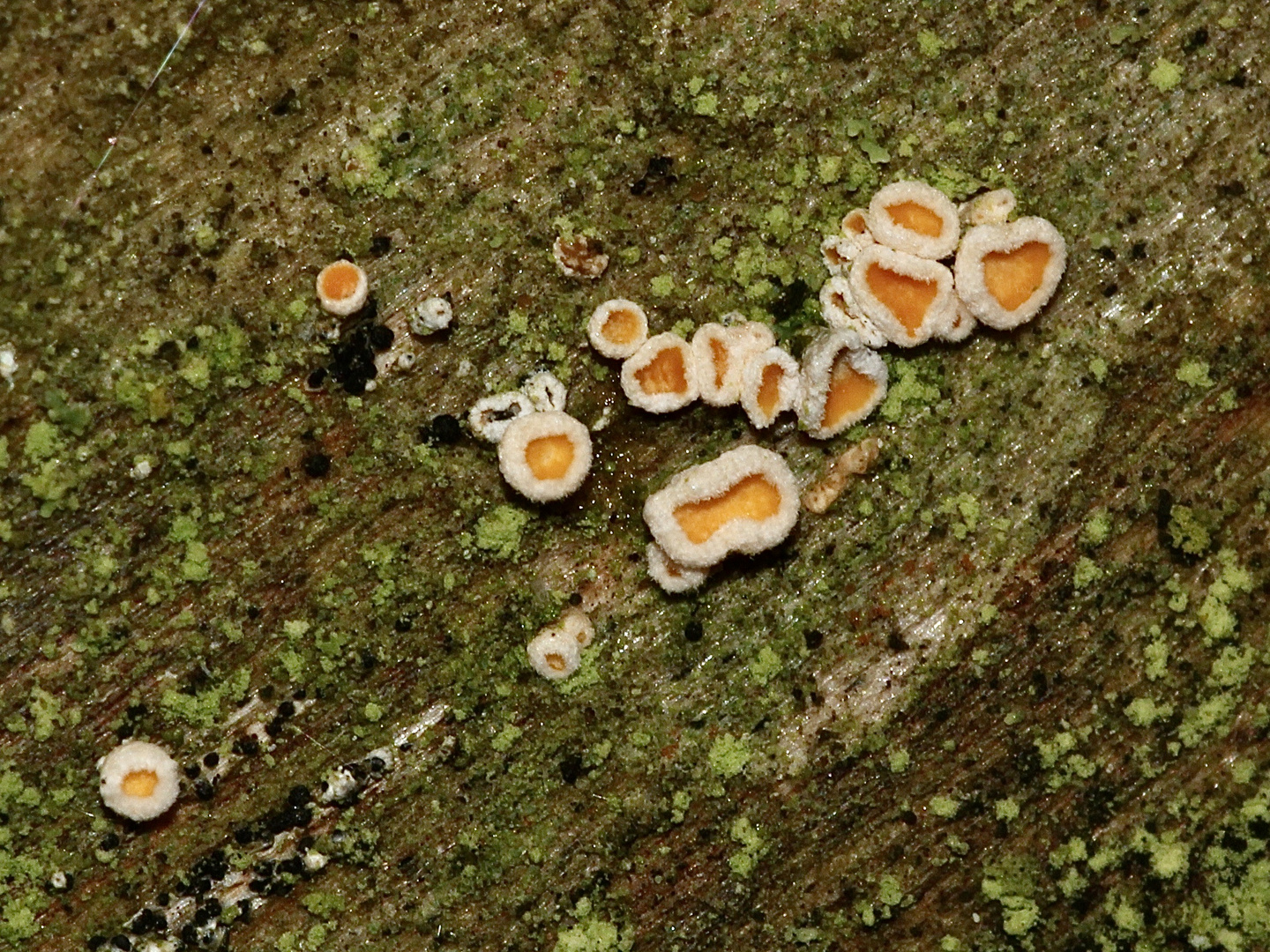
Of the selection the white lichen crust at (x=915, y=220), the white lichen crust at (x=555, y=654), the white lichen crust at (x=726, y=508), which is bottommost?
the white lichen crust at (x=555, y=654)

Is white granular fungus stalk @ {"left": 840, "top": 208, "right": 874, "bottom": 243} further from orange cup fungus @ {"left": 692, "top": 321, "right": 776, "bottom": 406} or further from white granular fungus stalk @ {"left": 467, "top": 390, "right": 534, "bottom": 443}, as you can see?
white granular fungus stalk @ {"left": 467, "top": 390, "right": 534, "bottom": 443}

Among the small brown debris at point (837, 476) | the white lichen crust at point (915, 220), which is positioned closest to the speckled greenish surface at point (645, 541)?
the small brown debris at point (837, 476)

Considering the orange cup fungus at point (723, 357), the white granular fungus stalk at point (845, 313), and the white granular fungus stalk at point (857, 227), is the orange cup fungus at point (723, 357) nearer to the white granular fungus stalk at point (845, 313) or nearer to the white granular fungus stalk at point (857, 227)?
the white granular fungus stalk at point (845, 313)

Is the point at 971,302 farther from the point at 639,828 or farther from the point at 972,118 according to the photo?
the point at 639,828

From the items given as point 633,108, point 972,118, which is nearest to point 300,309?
point 633,108

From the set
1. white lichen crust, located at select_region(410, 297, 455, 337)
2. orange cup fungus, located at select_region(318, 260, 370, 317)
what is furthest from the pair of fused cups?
orange cup fungus, located at select_region(318, 260, 370, 317)

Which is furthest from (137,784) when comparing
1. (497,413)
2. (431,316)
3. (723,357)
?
(723,357)

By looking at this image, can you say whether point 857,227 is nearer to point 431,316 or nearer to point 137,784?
point 431,316
